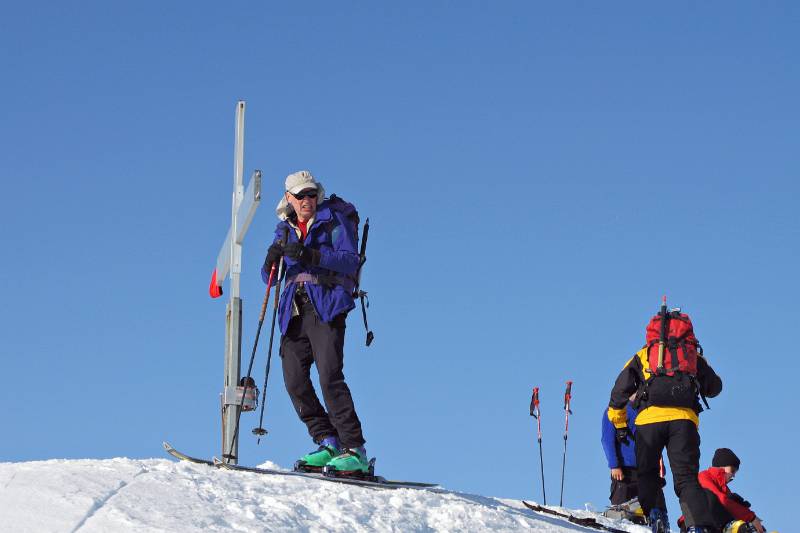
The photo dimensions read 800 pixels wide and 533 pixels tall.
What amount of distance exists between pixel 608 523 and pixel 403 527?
11.3ft

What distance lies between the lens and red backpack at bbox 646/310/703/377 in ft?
30.1

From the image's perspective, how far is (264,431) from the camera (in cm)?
955

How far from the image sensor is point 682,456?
29.9ft

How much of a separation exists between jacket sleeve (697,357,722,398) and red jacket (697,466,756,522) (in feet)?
5.25

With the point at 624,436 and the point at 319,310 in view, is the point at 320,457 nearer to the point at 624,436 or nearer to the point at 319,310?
the point at 319,310

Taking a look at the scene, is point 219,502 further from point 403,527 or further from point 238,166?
point 238,166

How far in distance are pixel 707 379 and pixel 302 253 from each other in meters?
3.49

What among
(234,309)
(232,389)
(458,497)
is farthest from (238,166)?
A: (458,497)

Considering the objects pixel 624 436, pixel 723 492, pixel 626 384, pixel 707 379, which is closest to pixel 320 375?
pixel 626 384

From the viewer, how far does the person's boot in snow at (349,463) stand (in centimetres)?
877

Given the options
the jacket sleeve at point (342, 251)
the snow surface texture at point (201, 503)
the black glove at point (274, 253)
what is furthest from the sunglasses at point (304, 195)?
the snow surface texture at point (201, 503)

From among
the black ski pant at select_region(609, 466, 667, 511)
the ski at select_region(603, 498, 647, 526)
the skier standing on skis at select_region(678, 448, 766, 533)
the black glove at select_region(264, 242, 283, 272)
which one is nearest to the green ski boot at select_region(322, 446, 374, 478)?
the black glove at select_region(264, 242, 283, 272)

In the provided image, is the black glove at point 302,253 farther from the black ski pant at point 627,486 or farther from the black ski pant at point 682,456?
the black ski pant at point 627,486

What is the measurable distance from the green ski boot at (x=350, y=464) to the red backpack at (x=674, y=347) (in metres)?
2.46
